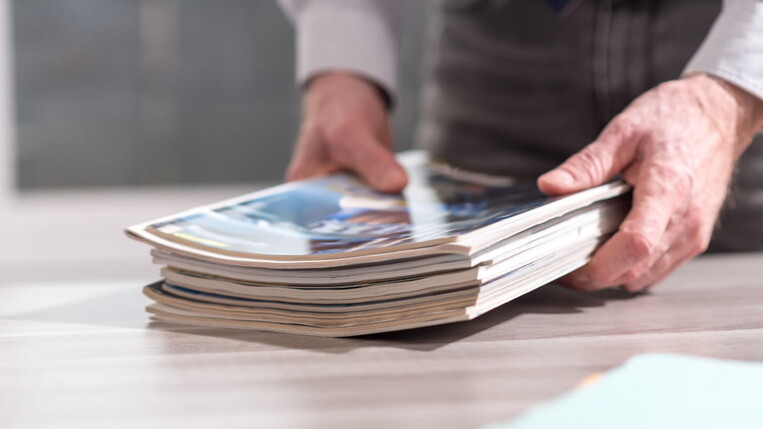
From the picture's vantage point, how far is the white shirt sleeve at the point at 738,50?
2.46 feet

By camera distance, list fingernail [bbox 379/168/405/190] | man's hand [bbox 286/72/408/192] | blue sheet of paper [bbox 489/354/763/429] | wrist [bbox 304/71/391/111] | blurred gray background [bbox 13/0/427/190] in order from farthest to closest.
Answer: blurred gray background [bbox 13/0/427/190], wrist [bbox 304/71/391/111], man's hand [bbox 286/72/408/192], fingernail [bbox 379/168/405/190], blue sheet of paper [bbox 489/354/763/429]

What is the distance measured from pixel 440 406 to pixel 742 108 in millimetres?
497

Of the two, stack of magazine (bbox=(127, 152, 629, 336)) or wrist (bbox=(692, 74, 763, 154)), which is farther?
wrist (bbox=(692, 74, 763, 154))

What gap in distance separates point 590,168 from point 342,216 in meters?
0.21

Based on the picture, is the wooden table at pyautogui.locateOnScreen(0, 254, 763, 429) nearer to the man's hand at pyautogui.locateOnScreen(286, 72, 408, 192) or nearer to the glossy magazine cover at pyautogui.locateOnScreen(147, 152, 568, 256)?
the glossy magazine cover at pyautogui.locateOnScreen(147, 152, 568, 256)

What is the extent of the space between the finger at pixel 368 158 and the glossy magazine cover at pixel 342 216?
17mm

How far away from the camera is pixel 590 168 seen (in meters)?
0.69

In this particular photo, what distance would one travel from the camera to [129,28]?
2646mm

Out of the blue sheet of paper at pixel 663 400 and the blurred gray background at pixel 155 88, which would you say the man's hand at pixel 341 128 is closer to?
the blue sheet of paper at pixel 663 400

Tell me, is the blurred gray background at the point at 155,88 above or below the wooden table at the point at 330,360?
above

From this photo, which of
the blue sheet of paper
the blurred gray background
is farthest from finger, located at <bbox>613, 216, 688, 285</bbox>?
the blurred gray background

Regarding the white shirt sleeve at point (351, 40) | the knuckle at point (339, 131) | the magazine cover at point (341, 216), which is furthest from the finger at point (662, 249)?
the white shirt sleeve at point (351, 40)

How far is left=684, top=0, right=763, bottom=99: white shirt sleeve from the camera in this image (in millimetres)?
750

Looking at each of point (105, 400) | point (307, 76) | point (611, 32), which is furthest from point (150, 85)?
point (105, 400)
